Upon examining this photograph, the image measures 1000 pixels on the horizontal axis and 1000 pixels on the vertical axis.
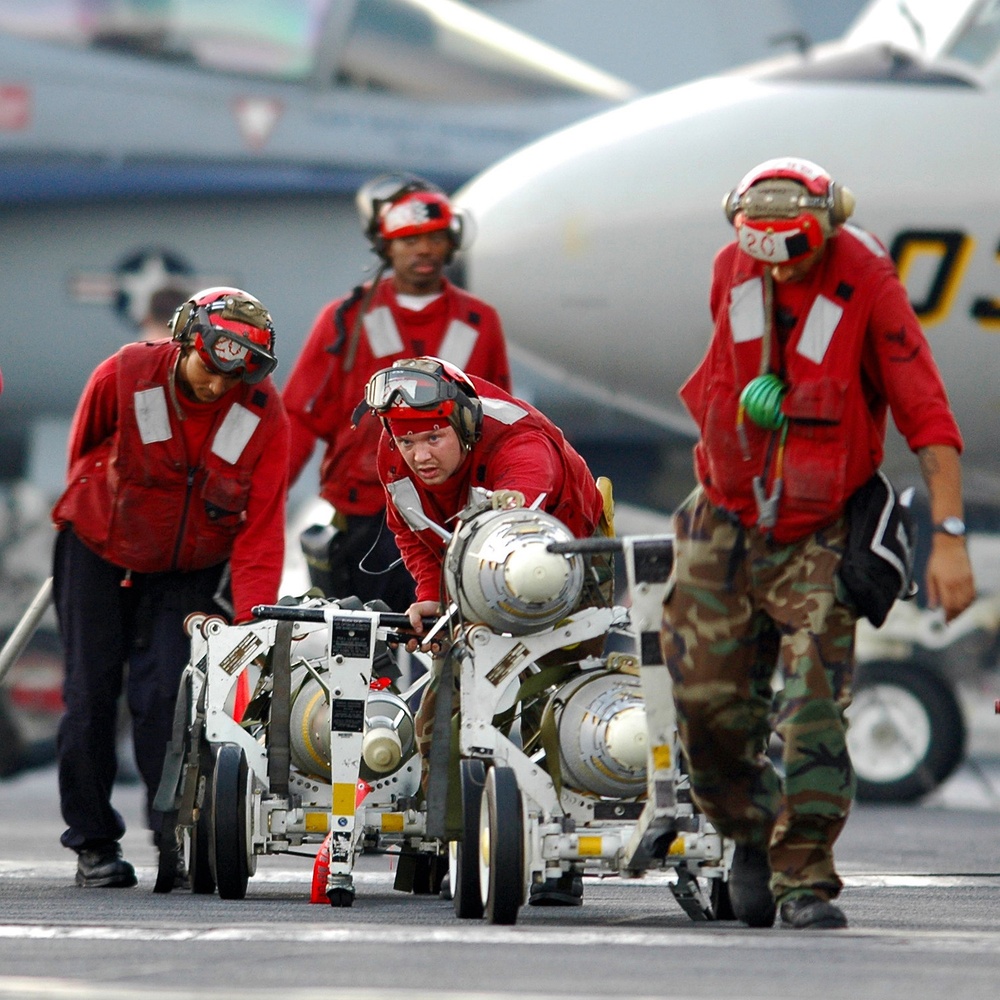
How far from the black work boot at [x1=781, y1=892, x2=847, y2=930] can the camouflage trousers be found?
3cm

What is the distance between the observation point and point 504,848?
5426 mm

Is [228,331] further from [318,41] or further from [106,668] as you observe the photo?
[318,41]

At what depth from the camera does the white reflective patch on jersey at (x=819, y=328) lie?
17.8ft

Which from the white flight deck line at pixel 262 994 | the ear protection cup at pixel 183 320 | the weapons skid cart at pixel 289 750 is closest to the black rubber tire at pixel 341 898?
the weapons skid cart at pixel 289 750

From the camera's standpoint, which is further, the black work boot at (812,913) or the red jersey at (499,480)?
the red jersey at (499,480)

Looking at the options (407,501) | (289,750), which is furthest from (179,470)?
(407,501)

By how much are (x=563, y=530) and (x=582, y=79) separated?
33.0ft

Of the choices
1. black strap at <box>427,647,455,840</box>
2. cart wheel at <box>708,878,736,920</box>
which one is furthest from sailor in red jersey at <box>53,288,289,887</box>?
cart wheel at <box>708,878,736,920</box>

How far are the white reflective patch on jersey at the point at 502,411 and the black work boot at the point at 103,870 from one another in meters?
1.92

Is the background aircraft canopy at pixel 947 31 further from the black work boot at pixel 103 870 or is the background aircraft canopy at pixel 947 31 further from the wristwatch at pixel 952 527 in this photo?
the wristwatch at pixel 952 527

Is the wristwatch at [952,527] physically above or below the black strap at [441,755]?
above

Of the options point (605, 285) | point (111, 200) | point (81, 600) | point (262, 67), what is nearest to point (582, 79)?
point (262, 67)

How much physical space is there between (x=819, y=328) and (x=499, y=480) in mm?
951

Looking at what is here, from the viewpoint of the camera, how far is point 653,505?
12.9 metres
